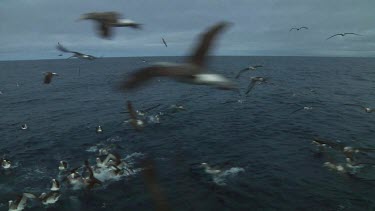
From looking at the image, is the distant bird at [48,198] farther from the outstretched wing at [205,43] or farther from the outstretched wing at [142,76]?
the outstretched wing at [142,76]

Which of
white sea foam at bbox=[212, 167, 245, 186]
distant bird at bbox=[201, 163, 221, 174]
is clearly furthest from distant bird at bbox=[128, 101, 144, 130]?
distant bird at bbox=[201, 163, 221, 174]

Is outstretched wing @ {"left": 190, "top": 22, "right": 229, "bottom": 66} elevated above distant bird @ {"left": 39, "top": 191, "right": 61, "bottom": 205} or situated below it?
above

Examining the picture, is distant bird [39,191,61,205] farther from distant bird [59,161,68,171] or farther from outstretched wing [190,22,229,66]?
outstretched wing [190,22,229,66]

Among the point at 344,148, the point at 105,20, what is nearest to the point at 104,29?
the point at 105,20

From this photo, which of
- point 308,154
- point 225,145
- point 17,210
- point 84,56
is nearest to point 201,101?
point 225,145

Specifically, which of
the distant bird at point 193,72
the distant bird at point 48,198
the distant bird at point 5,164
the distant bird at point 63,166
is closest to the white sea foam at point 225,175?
the distant bird at point 48,198

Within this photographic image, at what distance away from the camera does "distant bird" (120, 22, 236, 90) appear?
5.33m

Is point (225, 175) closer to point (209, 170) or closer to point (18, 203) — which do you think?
point (209, 170)

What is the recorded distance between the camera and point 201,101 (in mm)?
65750

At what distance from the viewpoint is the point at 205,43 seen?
5918mm

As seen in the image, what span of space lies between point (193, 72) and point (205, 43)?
519 millimetres

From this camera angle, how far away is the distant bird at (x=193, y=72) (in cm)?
533

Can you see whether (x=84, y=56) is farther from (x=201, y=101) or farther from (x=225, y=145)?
(x=201, y=101)

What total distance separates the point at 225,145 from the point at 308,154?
26.8 ft
